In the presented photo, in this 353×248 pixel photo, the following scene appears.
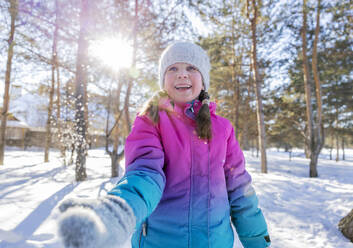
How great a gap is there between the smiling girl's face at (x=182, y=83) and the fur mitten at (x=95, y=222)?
2.80 feet

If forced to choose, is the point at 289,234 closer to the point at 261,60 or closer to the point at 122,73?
the point at 122,73

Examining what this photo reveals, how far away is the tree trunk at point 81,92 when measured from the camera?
5531 millimetres

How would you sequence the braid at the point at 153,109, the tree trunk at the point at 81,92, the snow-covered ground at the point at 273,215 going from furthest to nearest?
the tree trunk at the point at 81,92 → the snow-covered ground at the point at 273,215 → the braid at the point at 153,109

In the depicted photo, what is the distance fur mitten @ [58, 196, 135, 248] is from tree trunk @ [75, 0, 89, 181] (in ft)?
18.5

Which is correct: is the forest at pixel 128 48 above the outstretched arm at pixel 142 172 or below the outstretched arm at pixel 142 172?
above

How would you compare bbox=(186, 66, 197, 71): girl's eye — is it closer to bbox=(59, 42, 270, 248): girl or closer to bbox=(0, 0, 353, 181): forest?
bbox=(59, 42, 270, 248): girl

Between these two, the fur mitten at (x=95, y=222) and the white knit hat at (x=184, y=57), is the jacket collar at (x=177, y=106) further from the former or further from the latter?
the fur mitten at (x=95, y=222)

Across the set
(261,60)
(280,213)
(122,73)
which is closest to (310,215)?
(280,213)

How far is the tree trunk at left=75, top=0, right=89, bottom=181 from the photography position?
18.1 feet

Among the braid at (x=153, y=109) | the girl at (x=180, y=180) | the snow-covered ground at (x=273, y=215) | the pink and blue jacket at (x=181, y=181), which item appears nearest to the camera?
the girl at (x=180, y=180)

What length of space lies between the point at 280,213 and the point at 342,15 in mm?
8654

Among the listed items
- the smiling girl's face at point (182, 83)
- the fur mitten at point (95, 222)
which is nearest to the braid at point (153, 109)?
the smiling girl's face at point (182, 83)

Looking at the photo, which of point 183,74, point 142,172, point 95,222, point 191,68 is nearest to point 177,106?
point 183,74

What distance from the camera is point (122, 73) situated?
6.73 metres
